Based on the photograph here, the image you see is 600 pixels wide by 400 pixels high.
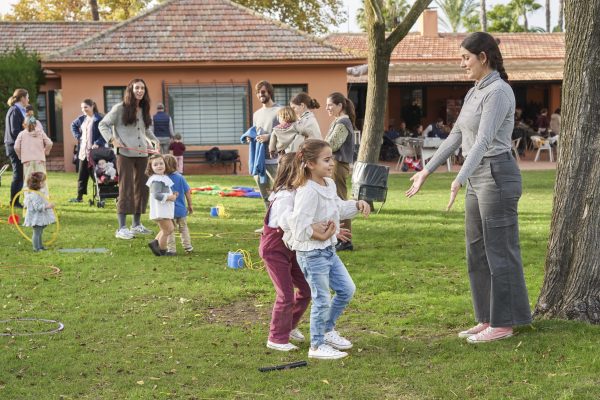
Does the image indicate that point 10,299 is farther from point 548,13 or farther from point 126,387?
point 548,13

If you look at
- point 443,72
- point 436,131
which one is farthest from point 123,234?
point 443,72

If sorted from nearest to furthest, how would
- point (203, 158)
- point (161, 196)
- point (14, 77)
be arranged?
point (161, 196) → point (203, 158) → point (14, 77)

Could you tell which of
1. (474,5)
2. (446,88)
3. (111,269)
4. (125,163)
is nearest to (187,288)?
(111,269)

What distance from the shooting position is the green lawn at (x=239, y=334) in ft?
18.4

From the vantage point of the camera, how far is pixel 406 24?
1496 centimetres

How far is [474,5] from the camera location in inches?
2480

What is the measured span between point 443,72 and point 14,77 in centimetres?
1441

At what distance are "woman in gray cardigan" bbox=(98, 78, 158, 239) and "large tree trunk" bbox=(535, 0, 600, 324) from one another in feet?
20.9

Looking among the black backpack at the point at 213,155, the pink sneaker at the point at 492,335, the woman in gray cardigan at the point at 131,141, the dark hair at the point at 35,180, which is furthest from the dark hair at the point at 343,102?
the black backpack at the point at 213,155

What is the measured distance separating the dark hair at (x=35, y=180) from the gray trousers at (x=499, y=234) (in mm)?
6121

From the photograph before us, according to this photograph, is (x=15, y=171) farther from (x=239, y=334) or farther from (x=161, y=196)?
(x=239, y=334)

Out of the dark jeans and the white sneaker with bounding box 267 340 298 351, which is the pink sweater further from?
the white sneaker with bounding box 267 340 298 351

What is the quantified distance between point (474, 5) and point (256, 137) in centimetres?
5346

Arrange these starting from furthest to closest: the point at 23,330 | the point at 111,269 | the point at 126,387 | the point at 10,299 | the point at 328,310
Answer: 1. the point at 111,269
2. the point at 10,299
3. the point at 23,330
4. the point at 328,310
5. the point at 126,387
